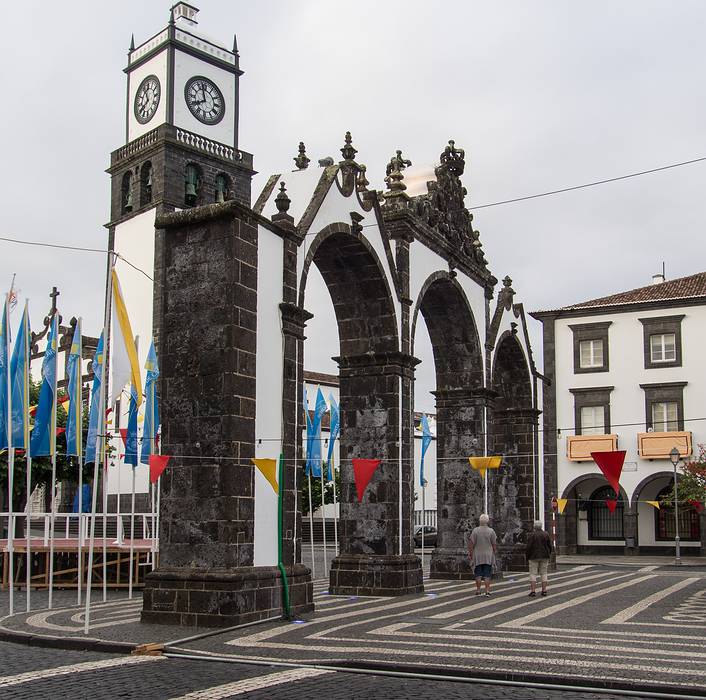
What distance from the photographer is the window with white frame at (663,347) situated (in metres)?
36.4

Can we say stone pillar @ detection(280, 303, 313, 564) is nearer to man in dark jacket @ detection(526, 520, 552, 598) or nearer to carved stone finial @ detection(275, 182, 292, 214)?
carved stone finial @ detection(275, 182, 292, 214)

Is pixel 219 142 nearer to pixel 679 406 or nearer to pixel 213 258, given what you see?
pixel 679 406

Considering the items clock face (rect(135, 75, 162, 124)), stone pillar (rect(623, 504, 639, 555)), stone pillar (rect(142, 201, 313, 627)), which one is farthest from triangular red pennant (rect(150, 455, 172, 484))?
clock face (rect(135, 75, 162, 124))

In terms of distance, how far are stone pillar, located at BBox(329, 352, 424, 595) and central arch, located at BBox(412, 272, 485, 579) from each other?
126 inches

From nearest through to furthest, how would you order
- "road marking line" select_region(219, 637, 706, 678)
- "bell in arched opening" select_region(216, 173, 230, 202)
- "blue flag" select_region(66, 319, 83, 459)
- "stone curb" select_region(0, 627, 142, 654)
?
"road marking line" select_region(219, 637, 706, 678) → "stone curb" select_region(0, 627, 142, 654) → "blue flag" select_region(66, 319, 83, 459) → "bell in arched opening" select_region(216, 173, 230, 202)

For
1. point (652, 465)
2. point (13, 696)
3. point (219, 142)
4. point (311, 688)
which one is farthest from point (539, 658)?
point (219, 142)

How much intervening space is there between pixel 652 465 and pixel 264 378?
84.4 feet

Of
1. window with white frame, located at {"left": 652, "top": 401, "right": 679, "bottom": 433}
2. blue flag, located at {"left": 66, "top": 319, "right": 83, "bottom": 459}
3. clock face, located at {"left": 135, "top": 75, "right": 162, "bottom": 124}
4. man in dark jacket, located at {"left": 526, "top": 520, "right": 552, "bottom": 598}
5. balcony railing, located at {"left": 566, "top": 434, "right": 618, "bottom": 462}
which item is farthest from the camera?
clock face, located at {"left": 135, "top": 75, "right": 162, "bottom": 124}

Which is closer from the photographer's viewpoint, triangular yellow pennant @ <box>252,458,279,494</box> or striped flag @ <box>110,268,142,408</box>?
triangular yellow pennant @ <box>252,458,279,494</box>

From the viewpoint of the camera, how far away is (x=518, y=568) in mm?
23531

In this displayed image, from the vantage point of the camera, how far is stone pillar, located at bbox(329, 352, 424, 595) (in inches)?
659

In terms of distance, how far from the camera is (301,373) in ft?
45.8

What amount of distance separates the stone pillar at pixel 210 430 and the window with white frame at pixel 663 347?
86.4 feet

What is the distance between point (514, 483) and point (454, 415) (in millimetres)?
3932
